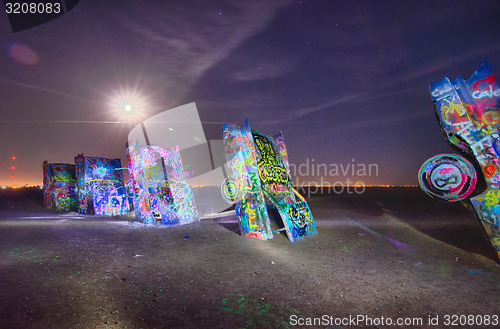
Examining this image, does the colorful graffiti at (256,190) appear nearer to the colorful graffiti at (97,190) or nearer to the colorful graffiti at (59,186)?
the colorful graffiti at (97,190)

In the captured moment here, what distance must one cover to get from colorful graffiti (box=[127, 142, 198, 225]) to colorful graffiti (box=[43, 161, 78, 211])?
8368mm

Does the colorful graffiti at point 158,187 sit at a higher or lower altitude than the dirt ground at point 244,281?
higher

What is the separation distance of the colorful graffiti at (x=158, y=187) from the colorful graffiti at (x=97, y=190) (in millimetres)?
3566

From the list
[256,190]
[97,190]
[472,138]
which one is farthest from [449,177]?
[97,190]

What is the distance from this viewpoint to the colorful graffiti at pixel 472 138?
15.3 ft

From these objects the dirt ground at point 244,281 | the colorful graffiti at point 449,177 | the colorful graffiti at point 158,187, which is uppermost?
the colorful graffiti at point 158,187

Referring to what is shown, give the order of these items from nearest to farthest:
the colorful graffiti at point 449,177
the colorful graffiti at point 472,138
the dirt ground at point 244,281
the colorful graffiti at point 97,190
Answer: the dirt ground at point 244,281, the colorful graffiti at point 472,138, the colorful graffiti at point 449,177, the colorful graffiti at point 97,190

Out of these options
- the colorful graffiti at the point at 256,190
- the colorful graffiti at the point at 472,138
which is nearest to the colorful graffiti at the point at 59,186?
the colorful graffiti at the point at 256,190

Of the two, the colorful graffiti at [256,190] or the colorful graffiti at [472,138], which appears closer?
the colorful graffiti at [472,138]

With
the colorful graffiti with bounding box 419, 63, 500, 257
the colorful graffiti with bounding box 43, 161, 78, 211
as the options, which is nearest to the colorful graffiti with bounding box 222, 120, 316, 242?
the colorful graffiti with bounding box 419, 63, 500, 257

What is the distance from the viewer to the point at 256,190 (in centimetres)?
735

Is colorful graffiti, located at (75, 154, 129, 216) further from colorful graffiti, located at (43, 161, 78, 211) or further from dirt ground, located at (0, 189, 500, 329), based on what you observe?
dirt ground, located at (0, 189, 500, 329)

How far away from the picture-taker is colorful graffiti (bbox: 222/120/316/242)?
7262 mm

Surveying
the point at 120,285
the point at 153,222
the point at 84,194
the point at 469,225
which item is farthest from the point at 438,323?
the point at 84,194
